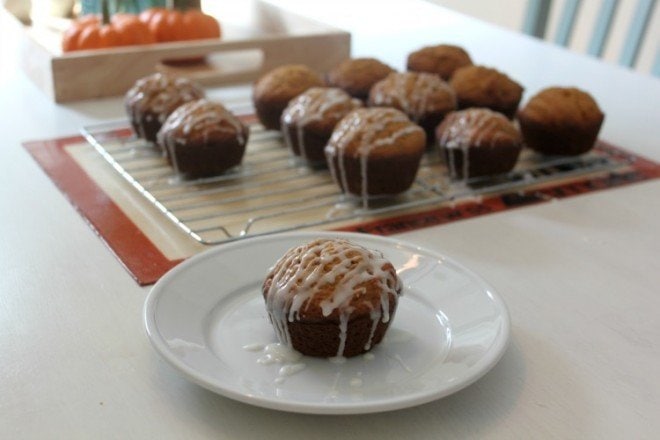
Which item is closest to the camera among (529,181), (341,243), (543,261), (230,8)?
(341,243)

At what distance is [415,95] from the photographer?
132 cm

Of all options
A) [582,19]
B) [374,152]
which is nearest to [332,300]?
[374,152]

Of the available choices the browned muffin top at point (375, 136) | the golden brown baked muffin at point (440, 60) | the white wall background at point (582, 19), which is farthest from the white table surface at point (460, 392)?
the white wall background at point (582, 19)

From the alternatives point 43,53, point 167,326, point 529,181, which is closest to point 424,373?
point 167,326

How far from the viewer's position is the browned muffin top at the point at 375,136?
3.73ft

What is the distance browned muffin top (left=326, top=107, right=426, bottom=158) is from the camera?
1137mm

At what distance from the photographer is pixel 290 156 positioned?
1315 millimetres

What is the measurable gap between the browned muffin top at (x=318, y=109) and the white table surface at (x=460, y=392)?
0.25 meters

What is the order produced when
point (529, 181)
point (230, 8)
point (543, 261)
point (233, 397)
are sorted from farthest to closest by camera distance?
point (230, 8), point (529, 181), point (543, 261), point (233, 397)

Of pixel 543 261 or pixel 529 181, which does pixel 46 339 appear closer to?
pixel 543 261

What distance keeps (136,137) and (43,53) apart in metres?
0.35

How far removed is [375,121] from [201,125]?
25cm

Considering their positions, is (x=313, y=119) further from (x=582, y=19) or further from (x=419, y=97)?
(x=582, y=19)

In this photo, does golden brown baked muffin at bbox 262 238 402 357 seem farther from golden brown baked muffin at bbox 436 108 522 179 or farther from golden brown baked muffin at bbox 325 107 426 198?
golden brown baked muffin at bbox 436 108 522 179
